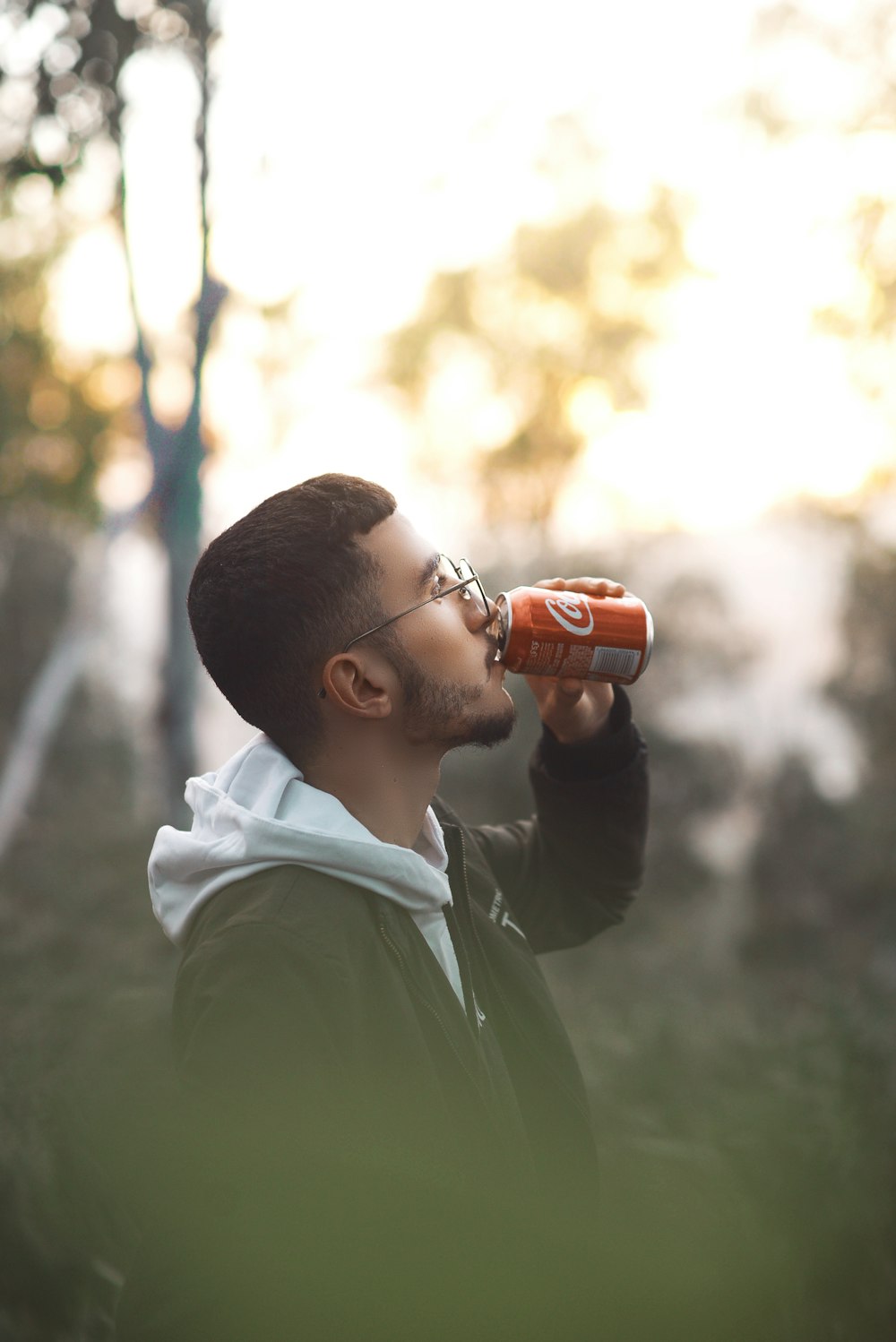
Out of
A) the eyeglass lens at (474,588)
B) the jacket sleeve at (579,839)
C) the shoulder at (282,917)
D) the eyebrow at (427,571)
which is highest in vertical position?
the eyebrow at (427,571)

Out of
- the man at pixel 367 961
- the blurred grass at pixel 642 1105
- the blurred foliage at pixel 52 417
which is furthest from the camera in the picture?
the blurred foliage at pixel 52 417

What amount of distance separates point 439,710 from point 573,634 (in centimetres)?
26

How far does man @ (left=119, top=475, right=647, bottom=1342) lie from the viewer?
2.70 feet

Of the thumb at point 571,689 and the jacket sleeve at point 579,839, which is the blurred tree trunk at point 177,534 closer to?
the jacket sleeve at point 579,839

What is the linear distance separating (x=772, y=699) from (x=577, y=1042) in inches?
94.4

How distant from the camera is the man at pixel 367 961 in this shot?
824mm

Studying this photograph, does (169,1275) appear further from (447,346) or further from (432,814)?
(447,346)

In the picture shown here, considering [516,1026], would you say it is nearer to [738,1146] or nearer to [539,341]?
[738,1146]

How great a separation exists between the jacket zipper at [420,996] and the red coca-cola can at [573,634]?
48 cm

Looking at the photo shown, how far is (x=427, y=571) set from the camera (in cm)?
170

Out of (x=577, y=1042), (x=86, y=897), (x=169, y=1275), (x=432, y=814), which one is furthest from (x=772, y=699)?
(x=169, y=1275)

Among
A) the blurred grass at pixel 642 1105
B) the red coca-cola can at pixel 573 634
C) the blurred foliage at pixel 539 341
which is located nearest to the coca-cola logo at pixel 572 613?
the red coca-cola can at pixel 573 634

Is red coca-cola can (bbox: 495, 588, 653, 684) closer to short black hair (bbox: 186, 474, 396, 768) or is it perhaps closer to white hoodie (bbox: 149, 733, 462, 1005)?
short black hair (bbox: 186, 474, 396, 768)

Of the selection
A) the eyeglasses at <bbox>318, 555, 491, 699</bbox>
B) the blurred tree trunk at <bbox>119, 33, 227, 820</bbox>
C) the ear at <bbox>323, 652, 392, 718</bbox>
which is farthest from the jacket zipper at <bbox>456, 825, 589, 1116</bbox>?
the blurred tree trunk at <bbox>119, 33, 227, 820</bbox>
